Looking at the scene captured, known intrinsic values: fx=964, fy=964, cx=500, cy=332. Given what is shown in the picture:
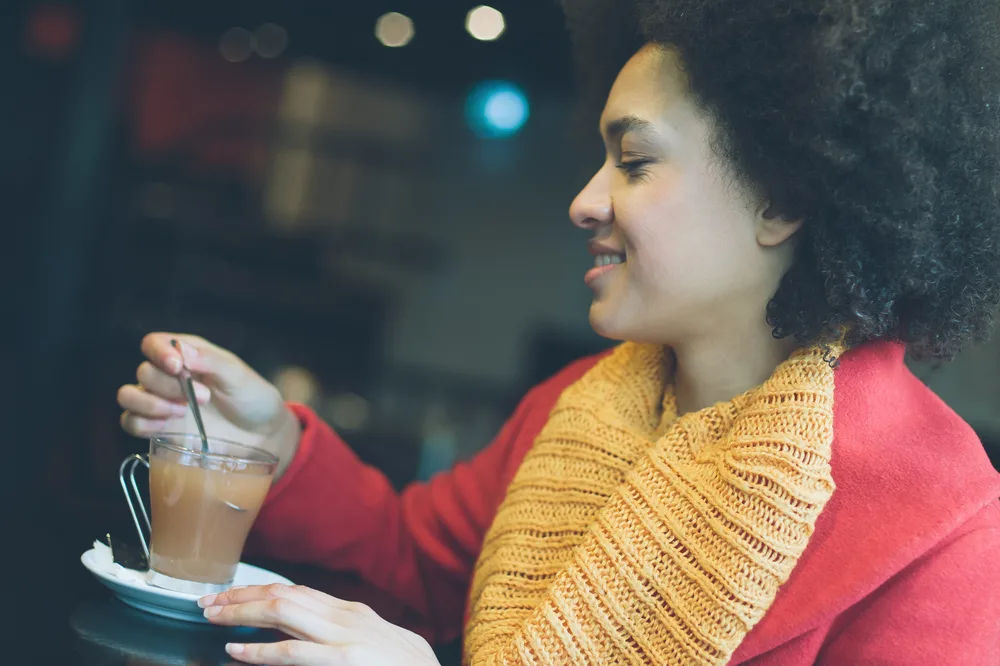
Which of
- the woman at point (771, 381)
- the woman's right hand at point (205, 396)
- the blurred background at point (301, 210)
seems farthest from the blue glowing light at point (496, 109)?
the woman at point (771, 381)

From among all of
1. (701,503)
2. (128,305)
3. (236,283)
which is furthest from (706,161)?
(236,283)

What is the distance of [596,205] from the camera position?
106 cm

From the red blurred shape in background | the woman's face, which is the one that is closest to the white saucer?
the woman's face

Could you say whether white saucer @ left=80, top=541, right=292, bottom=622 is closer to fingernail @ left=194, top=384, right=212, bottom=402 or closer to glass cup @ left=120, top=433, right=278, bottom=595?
glass cup @ left=120, top=433, right=278, bottom=595

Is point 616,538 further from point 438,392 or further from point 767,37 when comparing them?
point 438,392

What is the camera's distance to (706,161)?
101cm

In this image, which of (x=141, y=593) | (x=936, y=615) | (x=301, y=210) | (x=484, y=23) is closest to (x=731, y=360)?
(x=936, y=615)

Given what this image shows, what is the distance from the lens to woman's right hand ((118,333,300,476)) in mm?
1165

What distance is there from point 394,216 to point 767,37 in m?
4.54

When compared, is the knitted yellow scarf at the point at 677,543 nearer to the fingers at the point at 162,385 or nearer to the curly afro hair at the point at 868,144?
the curly afro hair at the point at 868,144

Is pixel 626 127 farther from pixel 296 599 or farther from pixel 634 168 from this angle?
pixel 296 599

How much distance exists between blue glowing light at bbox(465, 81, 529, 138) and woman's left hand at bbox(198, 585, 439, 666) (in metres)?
4.25

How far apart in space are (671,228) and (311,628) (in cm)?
53

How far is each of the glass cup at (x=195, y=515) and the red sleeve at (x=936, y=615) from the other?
58 cm
